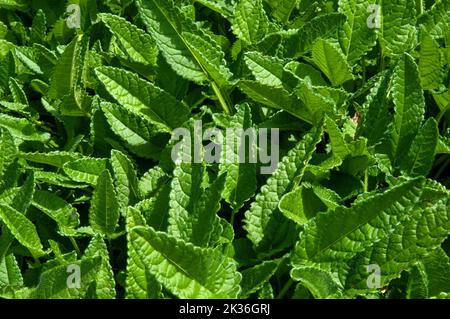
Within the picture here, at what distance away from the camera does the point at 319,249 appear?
5.62 ft

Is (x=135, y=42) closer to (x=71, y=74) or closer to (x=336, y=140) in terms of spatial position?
(x=71, y=74)

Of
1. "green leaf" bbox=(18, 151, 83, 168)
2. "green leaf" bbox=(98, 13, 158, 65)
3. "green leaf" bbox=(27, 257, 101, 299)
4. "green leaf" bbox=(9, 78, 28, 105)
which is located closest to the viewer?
"green leaf" bbox=(27, 257, 101, 299)

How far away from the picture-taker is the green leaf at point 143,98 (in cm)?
212

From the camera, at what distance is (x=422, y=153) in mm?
1970

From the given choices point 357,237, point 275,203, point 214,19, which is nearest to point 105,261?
point 275,203

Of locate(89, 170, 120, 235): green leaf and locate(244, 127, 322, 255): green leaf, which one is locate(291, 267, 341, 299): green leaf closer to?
locate(244, 127, 322, 255): green leaf

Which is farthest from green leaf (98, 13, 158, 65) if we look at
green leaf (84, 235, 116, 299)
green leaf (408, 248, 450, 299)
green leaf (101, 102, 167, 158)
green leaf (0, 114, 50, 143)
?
green leaf (408, 248, 450, 299)

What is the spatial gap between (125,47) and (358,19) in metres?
0.76

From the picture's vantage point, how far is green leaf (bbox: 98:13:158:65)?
89.4 inches

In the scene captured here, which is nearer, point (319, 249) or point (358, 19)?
point (319, 249)

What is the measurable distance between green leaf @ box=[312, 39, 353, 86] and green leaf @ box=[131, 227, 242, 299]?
77 cm

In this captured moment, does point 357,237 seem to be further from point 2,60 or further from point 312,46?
point 2,60

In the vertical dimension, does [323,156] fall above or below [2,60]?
below
